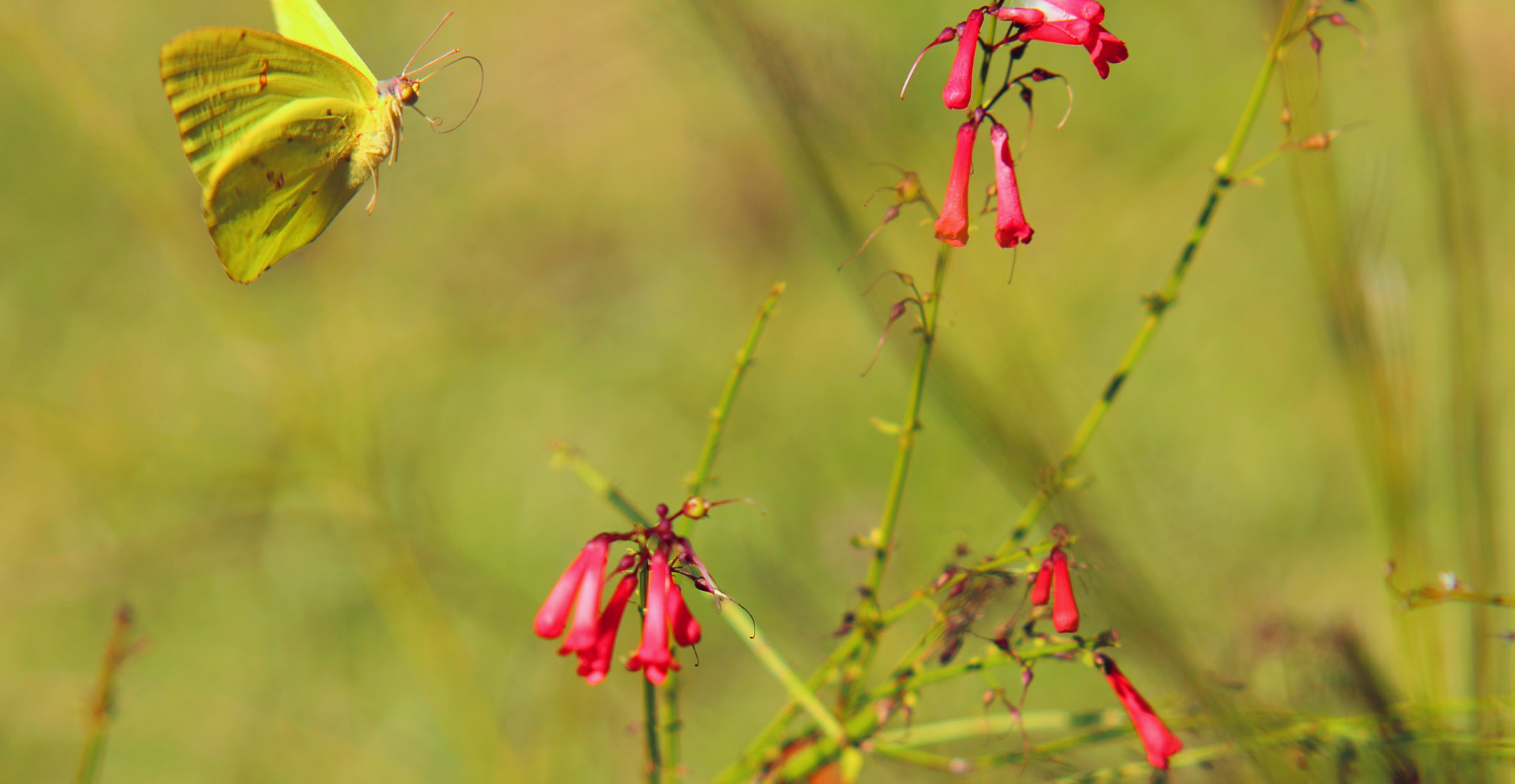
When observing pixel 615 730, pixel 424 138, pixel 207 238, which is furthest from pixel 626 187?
pixel 615 730

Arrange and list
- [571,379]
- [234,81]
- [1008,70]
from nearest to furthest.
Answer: [1008,70] → [234,81] → [571,379]

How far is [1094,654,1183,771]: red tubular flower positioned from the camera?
2.85 ft

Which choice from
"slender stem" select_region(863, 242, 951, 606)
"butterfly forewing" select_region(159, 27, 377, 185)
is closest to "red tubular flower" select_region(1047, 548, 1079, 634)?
"slender stem" select_region(863, 242, 951, 606)

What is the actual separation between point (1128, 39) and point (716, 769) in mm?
2878

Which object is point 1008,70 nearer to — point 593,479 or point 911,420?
point 911,420

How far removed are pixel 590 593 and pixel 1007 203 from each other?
58 cm

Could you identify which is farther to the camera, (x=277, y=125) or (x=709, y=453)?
(x=277, y=125)

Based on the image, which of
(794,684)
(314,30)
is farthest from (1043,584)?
(314,30)

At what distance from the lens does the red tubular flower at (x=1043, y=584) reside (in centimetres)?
85

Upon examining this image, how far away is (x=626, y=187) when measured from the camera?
357 cm

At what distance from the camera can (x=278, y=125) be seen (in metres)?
1.44

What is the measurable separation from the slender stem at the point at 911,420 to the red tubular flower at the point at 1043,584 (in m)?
0.15

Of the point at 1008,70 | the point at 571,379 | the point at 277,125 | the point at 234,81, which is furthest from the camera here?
the point at 571,379

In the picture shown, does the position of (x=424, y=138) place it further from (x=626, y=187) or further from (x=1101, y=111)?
(x=1101, y=111)
